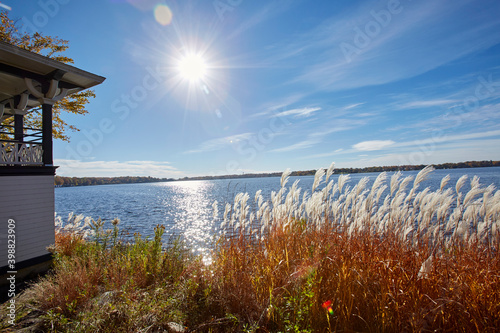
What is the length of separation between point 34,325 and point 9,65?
285 inches

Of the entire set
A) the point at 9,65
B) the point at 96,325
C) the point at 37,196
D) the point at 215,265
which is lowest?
the point at 96,325

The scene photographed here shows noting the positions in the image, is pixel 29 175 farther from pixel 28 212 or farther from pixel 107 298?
pixel 107 298

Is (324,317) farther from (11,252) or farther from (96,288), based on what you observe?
(11,252)

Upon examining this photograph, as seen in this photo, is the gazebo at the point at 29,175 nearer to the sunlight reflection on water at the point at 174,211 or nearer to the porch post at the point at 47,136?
the porch post at the point at 47,136

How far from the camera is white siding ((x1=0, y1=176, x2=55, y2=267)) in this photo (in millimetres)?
6180

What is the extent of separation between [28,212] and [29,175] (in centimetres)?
105

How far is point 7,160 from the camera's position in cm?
663

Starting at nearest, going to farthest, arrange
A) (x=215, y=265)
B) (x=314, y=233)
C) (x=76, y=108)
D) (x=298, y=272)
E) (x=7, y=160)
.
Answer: (x=298, y=272), (x=215, y=265), (x=314, y=233), (x=7, y=160), (x=76, y=108)

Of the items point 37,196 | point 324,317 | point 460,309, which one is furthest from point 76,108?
point 460,309

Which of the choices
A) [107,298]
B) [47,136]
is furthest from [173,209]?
[107,298]

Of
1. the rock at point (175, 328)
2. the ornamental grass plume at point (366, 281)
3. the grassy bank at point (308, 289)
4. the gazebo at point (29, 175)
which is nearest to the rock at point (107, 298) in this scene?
the grassy bank at point (308, 289)

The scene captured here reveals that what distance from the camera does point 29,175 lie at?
6734mm

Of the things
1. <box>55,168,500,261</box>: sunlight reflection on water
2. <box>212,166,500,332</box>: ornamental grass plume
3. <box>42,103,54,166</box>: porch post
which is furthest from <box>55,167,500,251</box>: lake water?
<box>42,103,54,166</box>: porch post

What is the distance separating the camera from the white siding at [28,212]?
6.18 meters
